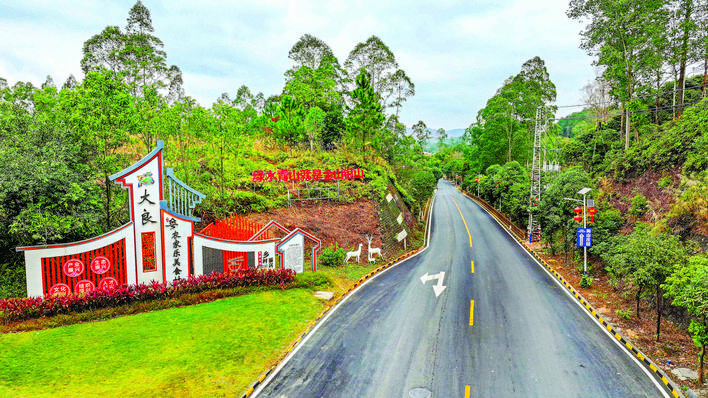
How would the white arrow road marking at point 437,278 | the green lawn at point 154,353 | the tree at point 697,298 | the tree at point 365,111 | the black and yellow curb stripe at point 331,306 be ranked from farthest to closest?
the tree at point 365,111
the white arrow road marking at point 437,278
the black and yellow curb stripe at point 331,306
the tree at point 697,298
the green lawn at point 154,353

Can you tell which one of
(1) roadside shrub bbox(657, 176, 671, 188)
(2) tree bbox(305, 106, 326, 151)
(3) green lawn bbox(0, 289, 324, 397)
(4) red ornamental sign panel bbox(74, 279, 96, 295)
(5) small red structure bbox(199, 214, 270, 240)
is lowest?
(3) green lawn bbox(0, 289, 324, 397)

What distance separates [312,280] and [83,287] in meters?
8.46

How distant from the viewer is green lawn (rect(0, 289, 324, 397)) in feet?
27.1

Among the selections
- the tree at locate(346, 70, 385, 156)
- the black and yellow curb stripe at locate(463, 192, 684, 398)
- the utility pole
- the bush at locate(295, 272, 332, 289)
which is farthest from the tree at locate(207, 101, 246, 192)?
the utility pole

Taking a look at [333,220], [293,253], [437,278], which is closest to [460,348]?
[437,278]

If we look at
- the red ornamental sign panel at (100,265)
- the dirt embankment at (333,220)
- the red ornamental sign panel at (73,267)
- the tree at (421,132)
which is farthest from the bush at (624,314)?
the tree at (421,132)

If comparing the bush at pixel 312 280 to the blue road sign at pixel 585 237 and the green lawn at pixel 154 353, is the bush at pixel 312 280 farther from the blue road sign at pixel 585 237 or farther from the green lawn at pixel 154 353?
the blue road sign at pixel 585 237

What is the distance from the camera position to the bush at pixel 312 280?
16.0m

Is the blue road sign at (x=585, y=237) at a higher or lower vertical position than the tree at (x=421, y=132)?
lower

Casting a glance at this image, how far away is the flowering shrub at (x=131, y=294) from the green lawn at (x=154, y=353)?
0.77 meters

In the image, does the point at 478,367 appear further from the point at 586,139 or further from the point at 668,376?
the point at 586,139

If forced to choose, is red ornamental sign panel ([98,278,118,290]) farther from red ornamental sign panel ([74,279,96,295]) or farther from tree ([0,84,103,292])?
tree ([0,84,103,292])

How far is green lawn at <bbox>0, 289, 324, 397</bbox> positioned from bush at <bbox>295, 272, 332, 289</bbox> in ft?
9.07

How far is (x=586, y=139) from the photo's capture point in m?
32.3
